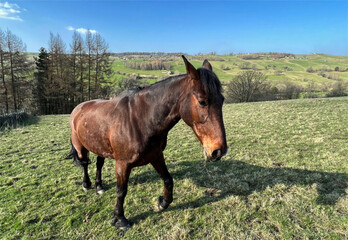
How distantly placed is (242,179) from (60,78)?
3305 centimetres

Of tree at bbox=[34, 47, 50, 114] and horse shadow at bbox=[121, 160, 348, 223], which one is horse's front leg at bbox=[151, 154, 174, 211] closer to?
horse shadow at bbox=[121, 160, 348, 223]

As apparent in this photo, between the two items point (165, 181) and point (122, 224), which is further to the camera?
point (165, 181)

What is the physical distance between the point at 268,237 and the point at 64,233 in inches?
129

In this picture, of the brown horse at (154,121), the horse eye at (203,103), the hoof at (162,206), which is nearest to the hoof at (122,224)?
the brown horse at (154,121)

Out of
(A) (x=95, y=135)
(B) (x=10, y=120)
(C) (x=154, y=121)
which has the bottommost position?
(B) (x=10, y=120)

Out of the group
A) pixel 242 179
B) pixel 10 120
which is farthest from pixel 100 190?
pixel 10 120

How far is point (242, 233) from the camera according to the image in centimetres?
288

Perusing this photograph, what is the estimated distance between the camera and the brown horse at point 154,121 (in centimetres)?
222

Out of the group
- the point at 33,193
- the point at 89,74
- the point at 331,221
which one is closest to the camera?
the point at 331,221

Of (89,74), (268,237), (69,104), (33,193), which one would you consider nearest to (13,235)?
(33,193)

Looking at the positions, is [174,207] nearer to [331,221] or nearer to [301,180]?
[331,221]

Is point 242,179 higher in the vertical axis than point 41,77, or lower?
lower

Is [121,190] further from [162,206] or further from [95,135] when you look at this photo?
[95,135]

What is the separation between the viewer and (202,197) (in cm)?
393
